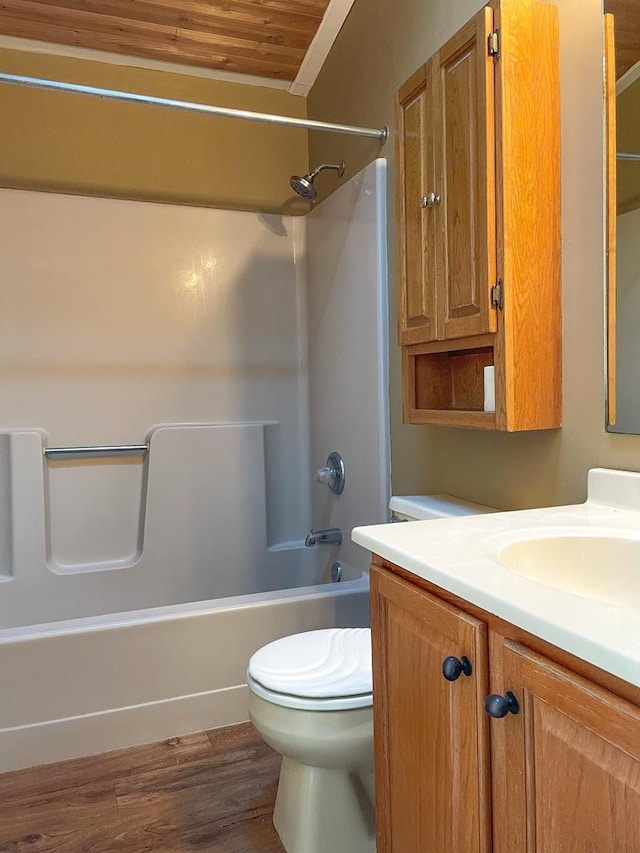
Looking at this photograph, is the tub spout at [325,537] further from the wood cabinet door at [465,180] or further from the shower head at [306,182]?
the shower head at [306,182]

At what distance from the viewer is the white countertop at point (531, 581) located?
642 mm

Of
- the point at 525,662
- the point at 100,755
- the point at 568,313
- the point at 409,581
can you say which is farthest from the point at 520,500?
the point at 100,755

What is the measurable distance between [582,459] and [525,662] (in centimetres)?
72

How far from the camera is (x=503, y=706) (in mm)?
765

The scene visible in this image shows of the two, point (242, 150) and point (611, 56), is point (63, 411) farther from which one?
point (611, 56)

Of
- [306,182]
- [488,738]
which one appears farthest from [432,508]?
[306,182]

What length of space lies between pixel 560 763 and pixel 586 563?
45 cm

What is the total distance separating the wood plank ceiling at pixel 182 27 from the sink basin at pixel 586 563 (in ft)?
7.47

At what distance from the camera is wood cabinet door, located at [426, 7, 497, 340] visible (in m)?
1.36

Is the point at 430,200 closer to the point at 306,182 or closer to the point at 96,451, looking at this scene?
the point at 306,182

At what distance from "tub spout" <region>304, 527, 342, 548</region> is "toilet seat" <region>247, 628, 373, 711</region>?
87 centimetres

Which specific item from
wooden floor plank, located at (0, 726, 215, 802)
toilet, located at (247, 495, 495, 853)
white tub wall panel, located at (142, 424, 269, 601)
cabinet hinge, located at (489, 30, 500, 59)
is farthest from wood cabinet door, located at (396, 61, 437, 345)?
wooden floor plank, located at (0, 726, 215, 802)

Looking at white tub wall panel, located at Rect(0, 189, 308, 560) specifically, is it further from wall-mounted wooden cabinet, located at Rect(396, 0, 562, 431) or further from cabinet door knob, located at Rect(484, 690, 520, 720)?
cabinet door knob, located at Rect(484, 690, 520, 720)

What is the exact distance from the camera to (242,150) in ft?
9.35
